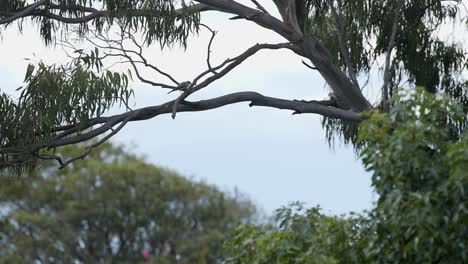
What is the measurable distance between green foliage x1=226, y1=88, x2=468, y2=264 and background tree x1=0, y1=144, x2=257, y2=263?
13.2 metres

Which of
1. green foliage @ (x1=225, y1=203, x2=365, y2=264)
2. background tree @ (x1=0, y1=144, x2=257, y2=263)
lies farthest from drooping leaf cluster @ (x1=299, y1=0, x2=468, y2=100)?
background tree @ (x1=0, y1=144, x2=257, y2=263)

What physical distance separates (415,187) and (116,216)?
46.5 ft

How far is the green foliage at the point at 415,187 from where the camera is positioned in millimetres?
4852

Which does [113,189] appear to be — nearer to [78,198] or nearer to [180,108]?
[78,198]

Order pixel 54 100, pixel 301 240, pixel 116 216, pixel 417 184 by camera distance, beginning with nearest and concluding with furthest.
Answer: pixel 417 184, pixel 301 240, pixel 54 100, pixel 116 216

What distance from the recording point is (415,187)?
199 inches

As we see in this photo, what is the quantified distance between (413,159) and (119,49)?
4.36 metres

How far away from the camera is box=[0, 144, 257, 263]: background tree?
1870 cm

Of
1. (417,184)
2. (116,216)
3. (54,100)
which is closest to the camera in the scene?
(417,184)

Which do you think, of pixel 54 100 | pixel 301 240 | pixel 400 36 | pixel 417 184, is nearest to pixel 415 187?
pixel 417 184

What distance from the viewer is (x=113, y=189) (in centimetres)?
1870

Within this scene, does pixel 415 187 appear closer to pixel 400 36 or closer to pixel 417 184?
pixel 417 184

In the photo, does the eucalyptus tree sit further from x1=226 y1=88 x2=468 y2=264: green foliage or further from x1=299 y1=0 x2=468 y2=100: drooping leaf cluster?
x1=226 y1=88 x2=468 y2=264: green foliage

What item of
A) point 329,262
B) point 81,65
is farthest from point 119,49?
point 329,262
